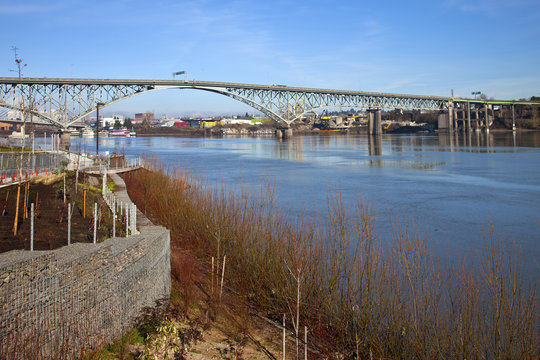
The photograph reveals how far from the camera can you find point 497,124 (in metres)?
126

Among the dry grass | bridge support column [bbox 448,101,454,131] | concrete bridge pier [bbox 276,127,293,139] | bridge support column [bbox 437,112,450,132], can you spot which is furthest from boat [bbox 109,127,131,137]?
the dry grass

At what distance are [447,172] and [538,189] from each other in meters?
7.85

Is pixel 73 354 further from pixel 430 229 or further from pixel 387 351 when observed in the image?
pixel 430 229

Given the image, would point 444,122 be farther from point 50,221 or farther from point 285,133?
point 50,221

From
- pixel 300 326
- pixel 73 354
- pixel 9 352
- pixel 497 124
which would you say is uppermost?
pixel 497 124

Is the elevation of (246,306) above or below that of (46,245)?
below

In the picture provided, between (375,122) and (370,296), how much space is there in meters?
100

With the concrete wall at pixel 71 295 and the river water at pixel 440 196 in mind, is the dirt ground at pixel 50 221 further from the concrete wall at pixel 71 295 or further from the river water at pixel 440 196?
the river water at pixel 440 196

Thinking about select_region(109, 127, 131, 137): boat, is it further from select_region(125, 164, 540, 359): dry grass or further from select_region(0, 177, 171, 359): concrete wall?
select_region(0, 177, 171, 359): concrete wall

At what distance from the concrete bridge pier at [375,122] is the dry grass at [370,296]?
9522cm

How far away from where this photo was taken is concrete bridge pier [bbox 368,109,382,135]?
103 metres

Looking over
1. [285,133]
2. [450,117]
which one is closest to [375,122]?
A: [285,133]

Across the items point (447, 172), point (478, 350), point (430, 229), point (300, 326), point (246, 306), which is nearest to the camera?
point (478, 350)

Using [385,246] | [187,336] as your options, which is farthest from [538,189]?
[187,336]
